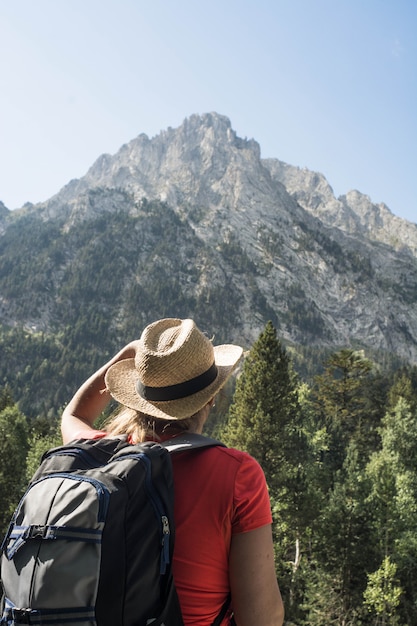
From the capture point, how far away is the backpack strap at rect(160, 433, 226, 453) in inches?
92.4

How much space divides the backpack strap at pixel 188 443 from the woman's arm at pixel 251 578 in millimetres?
506

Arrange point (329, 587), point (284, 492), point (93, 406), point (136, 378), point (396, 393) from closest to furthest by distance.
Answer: point (136, 378), point (93, 406), point (329, 587), point (284, 492), point (396, 393)

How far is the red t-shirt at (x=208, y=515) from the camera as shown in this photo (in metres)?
Result: 2.29

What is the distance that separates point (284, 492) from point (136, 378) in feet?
75.1

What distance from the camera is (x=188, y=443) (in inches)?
93.8

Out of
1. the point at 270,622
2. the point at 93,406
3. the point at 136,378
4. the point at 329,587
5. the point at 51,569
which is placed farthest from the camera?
the point at 329,587

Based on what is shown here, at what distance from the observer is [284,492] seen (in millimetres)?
23484

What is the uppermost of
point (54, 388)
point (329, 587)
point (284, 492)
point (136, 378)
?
point (136, 378)

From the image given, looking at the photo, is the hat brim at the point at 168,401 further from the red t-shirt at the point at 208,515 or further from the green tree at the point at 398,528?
the green tree at the point at 398,528

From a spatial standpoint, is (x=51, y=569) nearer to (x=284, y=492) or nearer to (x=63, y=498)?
(x=63, y=498)

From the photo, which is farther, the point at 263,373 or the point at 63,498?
the point at 263,373

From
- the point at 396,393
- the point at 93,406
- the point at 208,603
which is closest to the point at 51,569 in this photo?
the point at 208,603

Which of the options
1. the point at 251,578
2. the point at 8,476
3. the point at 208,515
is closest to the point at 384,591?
the point at 251,578

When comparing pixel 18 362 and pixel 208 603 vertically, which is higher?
pixel 208 603
